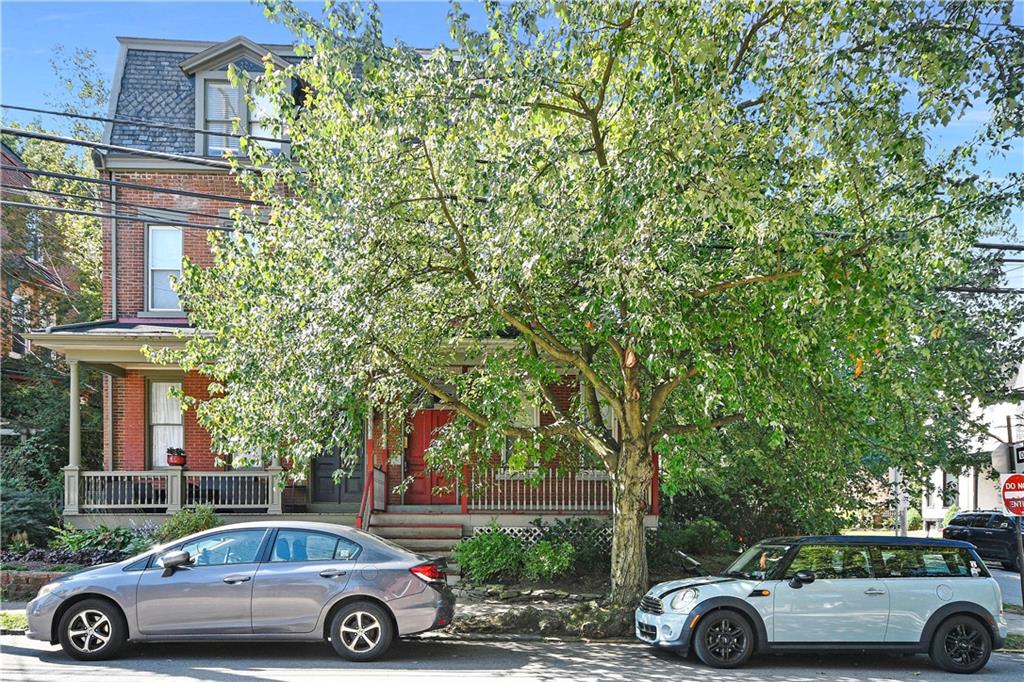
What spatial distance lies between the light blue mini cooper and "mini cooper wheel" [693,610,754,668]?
0.4 inches

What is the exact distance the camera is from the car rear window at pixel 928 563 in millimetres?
10305

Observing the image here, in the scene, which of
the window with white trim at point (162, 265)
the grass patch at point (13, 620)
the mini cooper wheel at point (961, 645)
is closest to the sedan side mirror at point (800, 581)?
the mini cooper wheel at point (961, 645)

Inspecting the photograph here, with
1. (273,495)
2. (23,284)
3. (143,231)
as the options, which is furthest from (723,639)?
(23,284)

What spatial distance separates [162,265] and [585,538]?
36.5ft

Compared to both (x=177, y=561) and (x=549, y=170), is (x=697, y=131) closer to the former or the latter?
(x=549, y=170)

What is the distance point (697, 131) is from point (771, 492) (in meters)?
12.0

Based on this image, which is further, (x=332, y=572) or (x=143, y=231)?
(x=143, y=231)

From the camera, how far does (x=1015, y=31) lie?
9.38 metres

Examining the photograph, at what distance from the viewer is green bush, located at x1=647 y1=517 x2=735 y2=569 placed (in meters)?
16.2

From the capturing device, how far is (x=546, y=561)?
14.9 metres

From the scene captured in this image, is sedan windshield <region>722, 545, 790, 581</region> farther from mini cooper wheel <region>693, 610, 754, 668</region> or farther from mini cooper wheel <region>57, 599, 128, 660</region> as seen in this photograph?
mini cooper wheel <region>57, 599, 128, 660</region>

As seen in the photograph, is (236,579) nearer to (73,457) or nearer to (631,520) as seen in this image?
(631,520)

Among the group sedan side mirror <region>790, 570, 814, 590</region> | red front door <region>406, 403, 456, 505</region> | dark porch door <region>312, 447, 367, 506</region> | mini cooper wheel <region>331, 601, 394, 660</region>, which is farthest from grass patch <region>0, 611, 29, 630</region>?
sedan side mirror <region>790, 570, 814, 590</region>

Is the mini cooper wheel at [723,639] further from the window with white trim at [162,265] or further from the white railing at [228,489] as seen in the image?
the window with white trim at [162,265]
